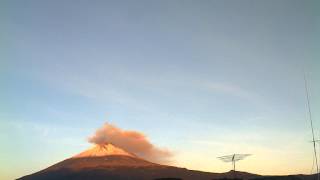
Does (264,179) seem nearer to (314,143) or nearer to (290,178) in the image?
(290,178)

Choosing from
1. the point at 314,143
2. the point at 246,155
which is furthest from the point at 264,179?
the point at 314,143

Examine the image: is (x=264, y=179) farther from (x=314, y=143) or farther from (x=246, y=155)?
(x=314, y=143)

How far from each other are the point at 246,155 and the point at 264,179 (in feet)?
49.6

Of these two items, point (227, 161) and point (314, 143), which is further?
point (227, 161)

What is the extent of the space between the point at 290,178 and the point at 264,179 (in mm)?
8319

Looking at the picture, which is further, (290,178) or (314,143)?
(290,178)

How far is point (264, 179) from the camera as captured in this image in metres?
112

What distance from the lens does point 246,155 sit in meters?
102

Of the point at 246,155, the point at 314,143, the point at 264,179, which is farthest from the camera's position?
the point at 264,179

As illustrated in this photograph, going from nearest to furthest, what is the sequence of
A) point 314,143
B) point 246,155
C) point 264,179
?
point 314,143 → point 246,155 → point 264,179

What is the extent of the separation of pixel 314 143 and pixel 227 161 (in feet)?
107

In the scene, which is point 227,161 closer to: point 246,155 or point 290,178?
point 246,155

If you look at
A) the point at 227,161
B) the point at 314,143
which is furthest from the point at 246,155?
the point at 314,143

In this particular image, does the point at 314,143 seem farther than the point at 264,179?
No
